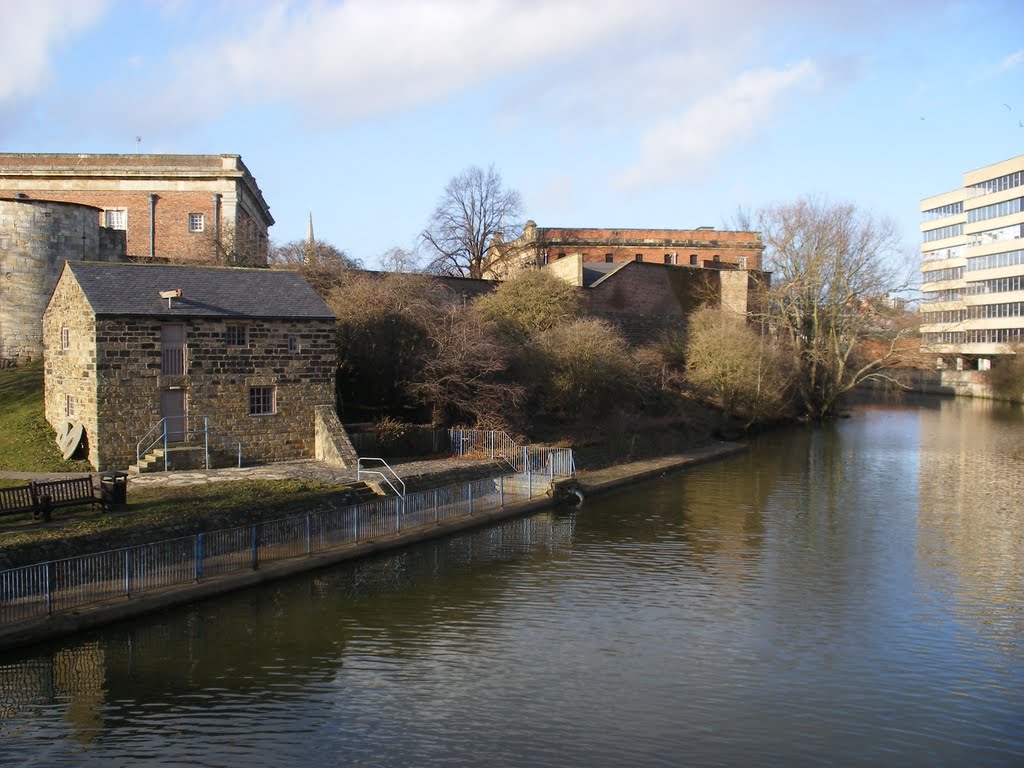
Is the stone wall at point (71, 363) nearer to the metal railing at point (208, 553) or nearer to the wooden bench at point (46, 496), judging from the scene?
the wooden bench at point (46, 496)

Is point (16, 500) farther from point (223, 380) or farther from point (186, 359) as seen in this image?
point (223, 380)

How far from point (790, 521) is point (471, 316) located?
13.0 m

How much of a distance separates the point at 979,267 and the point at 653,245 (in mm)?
25934

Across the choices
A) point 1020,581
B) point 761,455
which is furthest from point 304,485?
point 761,455

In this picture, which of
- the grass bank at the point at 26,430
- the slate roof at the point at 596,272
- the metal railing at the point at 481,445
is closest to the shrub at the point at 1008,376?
the slate roof at the point at 596,272

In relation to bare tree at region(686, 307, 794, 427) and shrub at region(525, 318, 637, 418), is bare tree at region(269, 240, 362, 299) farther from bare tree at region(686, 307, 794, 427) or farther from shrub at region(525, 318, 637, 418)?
bare tree at region(686, 307, 794, 427)

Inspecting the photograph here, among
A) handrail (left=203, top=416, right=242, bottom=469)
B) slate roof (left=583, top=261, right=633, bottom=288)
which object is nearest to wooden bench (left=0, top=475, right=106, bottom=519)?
handrail (left=203, top=416, right=242, bottom=469)

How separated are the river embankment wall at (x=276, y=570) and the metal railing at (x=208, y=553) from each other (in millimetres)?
190

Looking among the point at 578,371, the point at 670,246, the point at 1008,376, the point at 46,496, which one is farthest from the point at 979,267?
the point at 46,496

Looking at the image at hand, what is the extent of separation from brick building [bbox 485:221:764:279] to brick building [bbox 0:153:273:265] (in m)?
25.2

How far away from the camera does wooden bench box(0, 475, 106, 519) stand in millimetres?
13953

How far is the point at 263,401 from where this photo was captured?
21094mm

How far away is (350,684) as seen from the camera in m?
10.9

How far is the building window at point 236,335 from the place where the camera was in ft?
67.9
